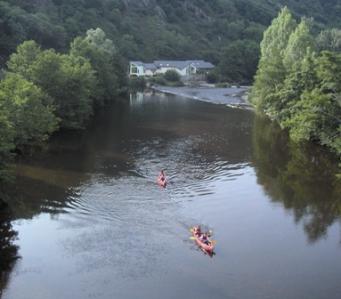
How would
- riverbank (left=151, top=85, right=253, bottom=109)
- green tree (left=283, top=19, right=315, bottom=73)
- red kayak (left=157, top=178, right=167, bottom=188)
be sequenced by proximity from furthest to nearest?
riverbank (left=151, top=85, right=253, bottom=109)
green tree (left=283, top=19, right=315, bottom=73)
red kayak (left=157, top=178, right=167, bottom=188)

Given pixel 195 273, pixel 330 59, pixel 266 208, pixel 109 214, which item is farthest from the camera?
pixel 330 59

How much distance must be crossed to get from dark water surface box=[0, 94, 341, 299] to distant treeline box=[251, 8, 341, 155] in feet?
7.79

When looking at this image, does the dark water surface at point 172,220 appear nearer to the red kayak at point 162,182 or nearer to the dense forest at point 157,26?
the red kayak at point 162,182

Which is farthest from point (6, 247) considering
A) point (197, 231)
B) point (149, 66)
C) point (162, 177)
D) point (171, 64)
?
point (171, 64)

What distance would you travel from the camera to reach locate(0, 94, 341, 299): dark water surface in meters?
25.5

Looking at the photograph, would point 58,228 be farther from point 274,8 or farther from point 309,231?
point 274,8

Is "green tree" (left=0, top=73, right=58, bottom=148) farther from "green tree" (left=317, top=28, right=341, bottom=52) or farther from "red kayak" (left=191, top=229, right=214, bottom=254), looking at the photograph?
"green tree" (left=317, top=28, right=341, bottom=52)

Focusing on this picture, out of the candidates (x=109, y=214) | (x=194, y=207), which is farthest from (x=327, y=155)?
(x=109, y=214)

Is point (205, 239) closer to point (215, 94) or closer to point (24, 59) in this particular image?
point (24, 59)

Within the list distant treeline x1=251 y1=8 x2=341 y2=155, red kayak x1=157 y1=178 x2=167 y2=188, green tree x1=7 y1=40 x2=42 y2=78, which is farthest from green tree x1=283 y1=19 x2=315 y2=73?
red kayak x1=157 y1=178 x2=167 y2=188

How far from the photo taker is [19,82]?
157ft

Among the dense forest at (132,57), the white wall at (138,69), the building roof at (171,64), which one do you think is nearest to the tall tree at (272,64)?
the dense forest at (132,57)

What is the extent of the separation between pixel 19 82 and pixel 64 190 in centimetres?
1431

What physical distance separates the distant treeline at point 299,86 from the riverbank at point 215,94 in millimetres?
11503
